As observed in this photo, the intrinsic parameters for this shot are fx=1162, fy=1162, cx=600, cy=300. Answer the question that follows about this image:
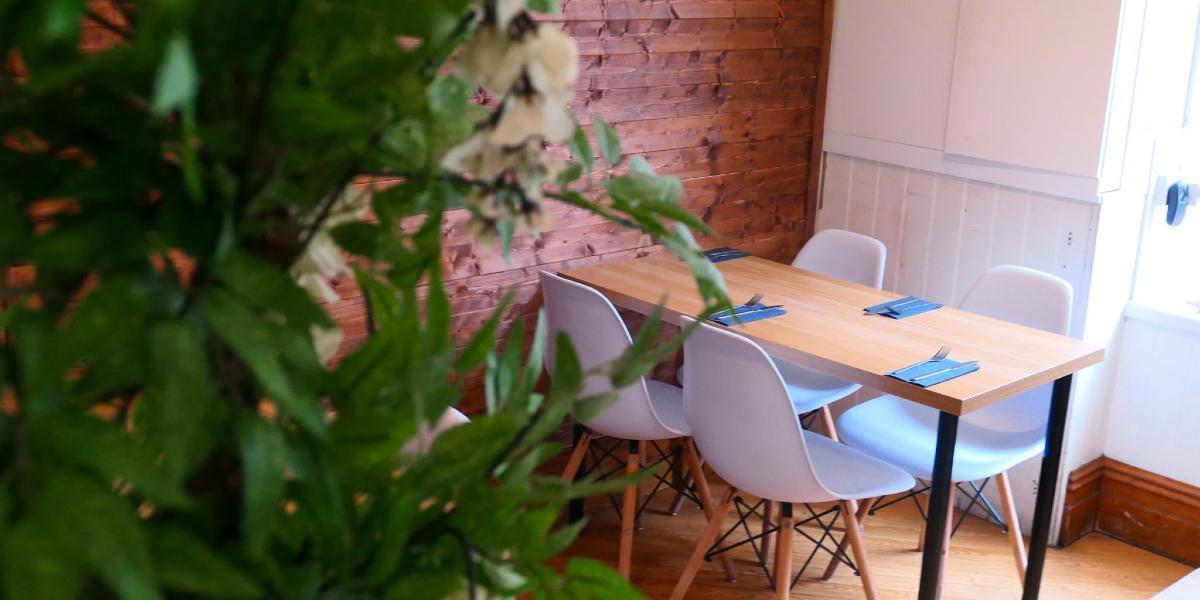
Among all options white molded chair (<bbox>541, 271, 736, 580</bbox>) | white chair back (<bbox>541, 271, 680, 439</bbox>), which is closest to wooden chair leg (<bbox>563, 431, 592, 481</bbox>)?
white molded chair (<bbox>541, 271, 736, 580</bbox>)

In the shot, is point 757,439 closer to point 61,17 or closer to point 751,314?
point 751,314

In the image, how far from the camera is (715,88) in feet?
12.4

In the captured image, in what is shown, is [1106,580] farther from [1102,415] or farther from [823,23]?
[823,23]

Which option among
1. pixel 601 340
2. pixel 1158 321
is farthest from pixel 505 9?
pixel 1158 321

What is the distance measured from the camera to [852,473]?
9.21ft

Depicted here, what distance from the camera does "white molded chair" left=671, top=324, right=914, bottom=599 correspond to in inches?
99.4

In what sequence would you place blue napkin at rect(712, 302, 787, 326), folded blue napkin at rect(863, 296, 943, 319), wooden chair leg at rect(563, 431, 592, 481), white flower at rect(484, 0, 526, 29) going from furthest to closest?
wooden chair leg at rect(563, 431, 592, 481)
folded blue napkin at rect(863, 296, 943, 319)
blue napkin at rect(712, 302, 787, 326)
white flower at rect(484, 0, 526, 29)

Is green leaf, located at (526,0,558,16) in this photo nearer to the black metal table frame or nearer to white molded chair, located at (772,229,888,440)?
the black metal table frame

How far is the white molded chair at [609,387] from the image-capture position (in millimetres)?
2857

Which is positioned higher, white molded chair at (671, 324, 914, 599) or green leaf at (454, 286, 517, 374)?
green leaf at (454, 286, 517, 374)

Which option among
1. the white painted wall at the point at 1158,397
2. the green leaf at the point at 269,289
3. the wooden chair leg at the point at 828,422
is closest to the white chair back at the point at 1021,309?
the wooden chair leg at the point at 828,422

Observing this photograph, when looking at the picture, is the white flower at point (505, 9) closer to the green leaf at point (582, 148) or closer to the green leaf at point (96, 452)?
the green leaf at point (582, 148)

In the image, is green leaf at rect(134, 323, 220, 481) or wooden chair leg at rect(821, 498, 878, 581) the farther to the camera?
wooden chair leg at rect(821, 498, 878, 581)

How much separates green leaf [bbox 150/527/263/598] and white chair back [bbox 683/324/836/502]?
208 cm
